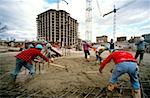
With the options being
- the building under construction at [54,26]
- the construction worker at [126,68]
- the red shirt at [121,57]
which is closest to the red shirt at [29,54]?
the red shirt at [121,57]

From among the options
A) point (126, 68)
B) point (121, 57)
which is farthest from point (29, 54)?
point (126, 68)

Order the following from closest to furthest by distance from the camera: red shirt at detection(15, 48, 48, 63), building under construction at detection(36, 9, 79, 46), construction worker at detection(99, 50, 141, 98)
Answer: construction worker at detection(99, 50, 141, 98) → red shirt at detection(15, 48, 48, 63) → building under construction at detection(36, 9, 79, 46)

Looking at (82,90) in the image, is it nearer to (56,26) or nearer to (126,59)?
(126,59)

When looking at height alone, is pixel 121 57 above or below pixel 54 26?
below

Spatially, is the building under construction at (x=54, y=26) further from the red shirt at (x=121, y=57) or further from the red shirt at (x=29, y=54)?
the red shirt at (x=121, y=57)

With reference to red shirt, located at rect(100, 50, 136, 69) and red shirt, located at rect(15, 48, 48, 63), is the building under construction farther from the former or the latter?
red shirt, located at rect(100, 50, 136, 69)

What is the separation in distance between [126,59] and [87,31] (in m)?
59.3

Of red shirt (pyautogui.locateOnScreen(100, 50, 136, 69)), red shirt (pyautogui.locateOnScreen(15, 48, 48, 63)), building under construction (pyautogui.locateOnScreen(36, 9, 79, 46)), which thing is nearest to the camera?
red shirt (pyautogui.locateOnScreen(100, 50, 136, 69))

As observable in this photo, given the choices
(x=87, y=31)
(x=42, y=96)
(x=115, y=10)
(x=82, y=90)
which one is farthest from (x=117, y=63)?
(x=87, y=31)

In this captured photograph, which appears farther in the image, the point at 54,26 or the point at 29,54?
the point at 54,26

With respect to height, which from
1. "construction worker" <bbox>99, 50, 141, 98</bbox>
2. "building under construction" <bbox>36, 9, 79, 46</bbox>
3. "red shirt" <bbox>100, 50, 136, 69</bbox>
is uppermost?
"building under construction" <bbox>36, 9, 79, 46</bbox>

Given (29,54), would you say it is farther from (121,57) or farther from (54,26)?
(54,26)

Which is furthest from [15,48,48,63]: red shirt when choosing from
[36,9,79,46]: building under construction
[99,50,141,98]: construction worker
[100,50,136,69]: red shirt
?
[36,9,79,46]: building under construction

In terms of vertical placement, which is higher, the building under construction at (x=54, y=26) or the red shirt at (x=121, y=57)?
the building under construction at (x=54, y=26)
